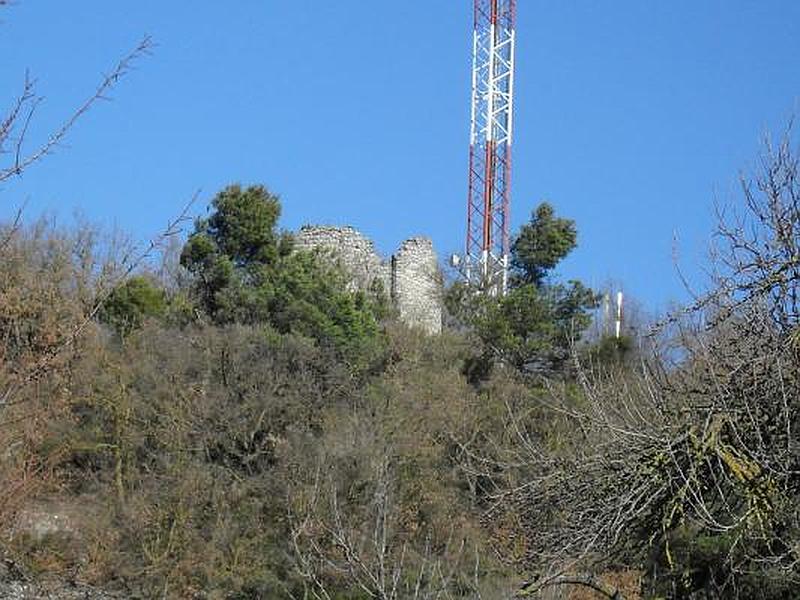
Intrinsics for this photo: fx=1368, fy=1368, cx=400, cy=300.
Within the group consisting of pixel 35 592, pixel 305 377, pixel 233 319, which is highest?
pixel 233 319

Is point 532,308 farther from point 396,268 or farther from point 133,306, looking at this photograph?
point 133,306

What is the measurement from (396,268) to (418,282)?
2.08 ft

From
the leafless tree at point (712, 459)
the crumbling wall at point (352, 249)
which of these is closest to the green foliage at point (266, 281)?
the crumbling wall at point (352, 249)

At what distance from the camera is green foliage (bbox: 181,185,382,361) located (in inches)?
1064

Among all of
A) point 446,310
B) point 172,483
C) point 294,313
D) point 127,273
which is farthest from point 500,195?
point 127,273

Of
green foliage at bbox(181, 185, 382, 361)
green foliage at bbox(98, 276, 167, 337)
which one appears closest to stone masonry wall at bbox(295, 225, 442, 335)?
green foliage at bbox(181, 185, 382, 361)

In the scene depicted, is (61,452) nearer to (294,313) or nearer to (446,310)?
(294,313)

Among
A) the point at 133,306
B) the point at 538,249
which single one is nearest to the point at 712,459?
the point at 133,306

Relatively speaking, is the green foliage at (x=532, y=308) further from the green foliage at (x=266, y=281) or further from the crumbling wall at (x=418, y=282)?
the green foliage at (x=266, y=281)

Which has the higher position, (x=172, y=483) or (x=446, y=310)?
(x=446, y=310)

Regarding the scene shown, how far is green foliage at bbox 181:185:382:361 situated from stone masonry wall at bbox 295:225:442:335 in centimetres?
94

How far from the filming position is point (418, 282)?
33.2 m

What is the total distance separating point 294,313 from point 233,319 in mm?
1444

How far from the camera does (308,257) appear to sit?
29.5 metres
